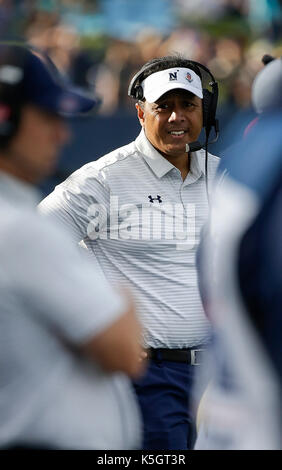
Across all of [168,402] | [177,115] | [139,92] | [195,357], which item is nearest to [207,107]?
[177,115]

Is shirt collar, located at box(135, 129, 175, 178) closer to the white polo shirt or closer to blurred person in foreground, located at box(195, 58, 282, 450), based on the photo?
the white polo shirt

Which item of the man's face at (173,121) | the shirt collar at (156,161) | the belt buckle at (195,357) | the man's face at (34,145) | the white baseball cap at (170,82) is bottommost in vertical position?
the belt buckle at (195,357)

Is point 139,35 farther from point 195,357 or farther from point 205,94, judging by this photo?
point 195,357

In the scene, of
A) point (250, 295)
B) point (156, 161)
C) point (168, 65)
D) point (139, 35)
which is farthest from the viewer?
point (139, 35)

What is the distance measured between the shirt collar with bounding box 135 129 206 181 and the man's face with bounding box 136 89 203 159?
32mm

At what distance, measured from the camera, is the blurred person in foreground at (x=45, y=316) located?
1644 millimetres

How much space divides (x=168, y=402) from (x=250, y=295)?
1784mm

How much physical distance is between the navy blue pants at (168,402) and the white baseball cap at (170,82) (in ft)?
3.66

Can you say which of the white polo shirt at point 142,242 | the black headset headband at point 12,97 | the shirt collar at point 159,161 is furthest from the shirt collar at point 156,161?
the black headset headband at point 12,97

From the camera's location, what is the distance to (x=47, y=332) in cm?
169

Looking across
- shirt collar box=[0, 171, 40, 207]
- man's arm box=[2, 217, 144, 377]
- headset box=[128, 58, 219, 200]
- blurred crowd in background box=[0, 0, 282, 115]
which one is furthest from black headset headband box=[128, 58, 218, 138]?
blurred crowd in background box=[0, 0, 282, 115]

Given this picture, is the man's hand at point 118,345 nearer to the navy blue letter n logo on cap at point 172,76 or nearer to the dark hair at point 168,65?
the navy blue letter n logo on cap at point 172,76

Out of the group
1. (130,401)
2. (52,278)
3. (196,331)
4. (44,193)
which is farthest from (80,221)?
(44,193)

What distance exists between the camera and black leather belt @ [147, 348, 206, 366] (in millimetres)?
3293
